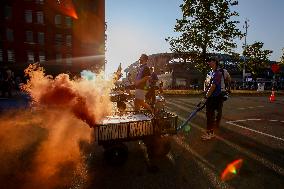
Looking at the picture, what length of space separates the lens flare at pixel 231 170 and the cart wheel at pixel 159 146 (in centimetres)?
142

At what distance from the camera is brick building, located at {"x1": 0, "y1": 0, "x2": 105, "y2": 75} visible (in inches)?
1768

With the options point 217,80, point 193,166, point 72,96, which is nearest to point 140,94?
point 217,80

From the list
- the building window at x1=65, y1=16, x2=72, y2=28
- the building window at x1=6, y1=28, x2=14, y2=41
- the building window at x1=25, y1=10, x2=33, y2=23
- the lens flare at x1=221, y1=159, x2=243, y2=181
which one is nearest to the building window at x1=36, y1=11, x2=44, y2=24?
the building window at x1=25, y1=10, x2=33, y2=23

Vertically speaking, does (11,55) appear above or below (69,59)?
above

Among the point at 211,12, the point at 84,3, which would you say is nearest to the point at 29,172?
the point at 211,12

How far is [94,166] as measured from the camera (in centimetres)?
559

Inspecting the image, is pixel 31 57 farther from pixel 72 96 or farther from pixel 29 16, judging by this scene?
pixel 72 96

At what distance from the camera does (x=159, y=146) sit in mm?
6102

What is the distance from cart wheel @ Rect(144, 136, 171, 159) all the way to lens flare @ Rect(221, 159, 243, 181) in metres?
1.42

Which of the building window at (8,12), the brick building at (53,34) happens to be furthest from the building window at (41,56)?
the building window at (8,12)

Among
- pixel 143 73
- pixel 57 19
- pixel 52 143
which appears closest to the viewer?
pixel 52 143

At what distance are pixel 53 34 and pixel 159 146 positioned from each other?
47282 millimetres

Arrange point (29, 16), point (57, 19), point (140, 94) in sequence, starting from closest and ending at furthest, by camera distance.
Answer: point (140, 94) → point (29, 16) → point (57, 19)

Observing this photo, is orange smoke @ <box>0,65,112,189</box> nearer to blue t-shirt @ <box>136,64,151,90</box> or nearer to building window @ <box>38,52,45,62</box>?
blue t-shirt @ <box>136,64,151,90</box>
